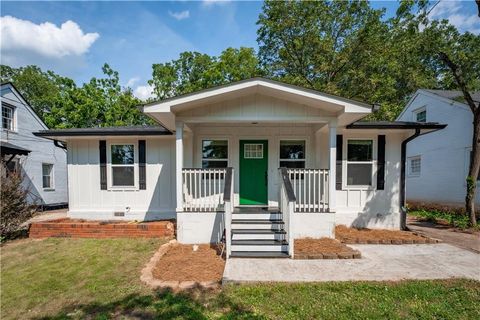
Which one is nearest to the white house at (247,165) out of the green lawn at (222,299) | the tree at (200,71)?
the green lawn at (222,299)

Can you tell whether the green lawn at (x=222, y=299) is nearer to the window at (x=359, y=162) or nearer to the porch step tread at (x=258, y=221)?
the porch step tread at (x=258, y=221)

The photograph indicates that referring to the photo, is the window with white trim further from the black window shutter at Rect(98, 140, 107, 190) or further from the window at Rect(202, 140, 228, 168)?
the black window shutter at Rect(98, 140, 107, 190)

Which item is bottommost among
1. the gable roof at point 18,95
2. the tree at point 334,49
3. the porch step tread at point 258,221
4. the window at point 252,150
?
the porch step tread at point 258,221

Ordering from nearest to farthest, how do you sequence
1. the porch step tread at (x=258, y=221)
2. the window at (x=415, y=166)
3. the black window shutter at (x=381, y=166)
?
the porch step tread at (x=258, y=221), the black window shutter at (x=381, y=166), the window at (x=415, y=166)

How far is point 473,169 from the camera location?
24.6 ft

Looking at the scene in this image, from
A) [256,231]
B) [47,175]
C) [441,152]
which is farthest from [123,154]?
[441,152]

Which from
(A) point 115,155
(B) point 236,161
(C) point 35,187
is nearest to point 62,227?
(A) point 115,155

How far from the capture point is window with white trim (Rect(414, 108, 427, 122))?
491 inches

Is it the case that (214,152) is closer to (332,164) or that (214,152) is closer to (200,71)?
(332,164)

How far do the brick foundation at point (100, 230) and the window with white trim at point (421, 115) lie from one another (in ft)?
45.4

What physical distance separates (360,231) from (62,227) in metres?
8.19

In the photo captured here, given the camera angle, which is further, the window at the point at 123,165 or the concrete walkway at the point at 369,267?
A: the window at the point at 123,165

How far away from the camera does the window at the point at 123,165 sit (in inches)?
295

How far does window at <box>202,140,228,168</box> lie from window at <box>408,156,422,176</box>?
11.4 metres
